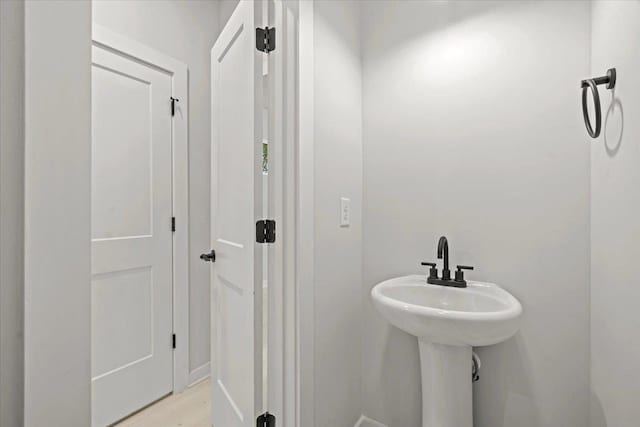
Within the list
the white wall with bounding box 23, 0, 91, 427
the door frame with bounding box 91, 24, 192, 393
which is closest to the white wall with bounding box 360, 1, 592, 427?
the white wall with bounding box 23, 0, 91, 427

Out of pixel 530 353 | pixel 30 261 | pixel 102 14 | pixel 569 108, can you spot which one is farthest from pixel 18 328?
pixel 102 14

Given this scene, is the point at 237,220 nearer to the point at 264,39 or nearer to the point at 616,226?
the point at 264,39

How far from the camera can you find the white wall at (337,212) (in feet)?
4.38

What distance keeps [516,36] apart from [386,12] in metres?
0.63

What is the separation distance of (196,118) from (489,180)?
1.89 m

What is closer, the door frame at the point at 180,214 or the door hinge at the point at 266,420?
the door hinge at the point at 266,420

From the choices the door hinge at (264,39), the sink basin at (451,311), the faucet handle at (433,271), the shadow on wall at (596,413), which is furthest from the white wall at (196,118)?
the shadow on wall at (596,413)

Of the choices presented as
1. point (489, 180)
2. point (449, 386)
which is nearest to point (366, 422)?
point (449, 386)

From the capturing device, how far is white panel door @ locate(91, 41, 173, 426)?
5.87 feet

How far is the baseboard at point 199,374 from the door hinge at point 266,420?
121 cm

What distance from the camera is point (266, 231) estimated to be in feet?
4.22

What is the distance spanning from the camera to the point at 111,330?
1.83 metres

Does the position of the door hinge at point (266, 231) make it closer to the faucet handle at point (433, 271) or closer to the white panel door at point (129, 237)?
the faucet handle at point (433, 271)

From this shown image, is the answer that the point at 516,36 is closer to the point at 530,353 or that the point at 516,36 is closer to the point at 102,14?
the point at 530,353
